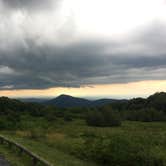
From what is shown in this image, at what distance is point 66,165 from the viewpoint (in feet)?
59.7

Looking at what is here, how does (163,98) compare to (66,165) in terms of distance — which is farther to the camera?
(163,98)

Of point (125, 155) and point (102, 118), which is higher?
point (125, 155)

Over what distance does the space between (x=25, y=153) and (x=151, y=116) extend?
108417 mm

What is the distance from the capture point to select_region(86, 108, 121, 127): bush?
4142 inches

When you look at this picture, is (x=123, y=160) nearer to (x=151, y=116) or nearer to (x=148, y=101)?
(x=151, y=116)

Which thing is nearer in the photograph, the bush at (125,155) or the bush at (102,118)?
the bush at (125,155)

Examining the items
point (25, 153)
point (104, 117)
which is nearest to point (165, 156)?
point (25, 153)

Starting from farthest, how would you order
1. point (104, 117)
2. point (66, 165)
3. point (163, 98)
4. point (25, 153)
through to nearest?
point (163, 98)
point (104, 117)
point (25, 153)
point (66, 165)

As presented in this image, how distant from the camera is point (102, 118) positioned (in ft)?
357

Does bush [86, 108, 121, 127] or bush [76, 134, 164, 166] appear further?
bush [86, 108, 121, 127]

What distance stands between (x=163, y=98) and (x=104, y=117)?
48.0 meters

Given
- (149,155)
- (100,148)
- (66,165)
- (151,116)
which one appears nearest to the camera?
(149,155)

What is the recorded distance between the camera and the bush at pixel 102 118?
105206 mm

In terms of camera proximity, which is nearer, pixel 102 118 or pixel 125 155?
pixel 125 155
